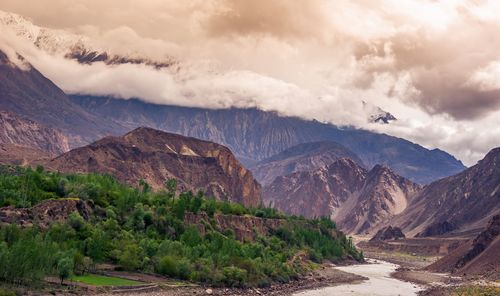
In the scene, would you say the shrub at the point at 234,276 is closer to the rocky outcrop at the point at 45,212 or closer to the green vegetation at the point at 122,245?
the green vegetation at the point at 122,245

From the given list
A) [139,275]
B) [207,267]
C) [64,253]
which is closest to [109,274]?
[139,275]

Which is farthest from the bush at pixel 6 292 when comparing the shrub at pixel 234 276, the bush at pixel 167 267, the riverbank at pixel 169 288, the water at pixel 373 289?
the water at pixel 373 289

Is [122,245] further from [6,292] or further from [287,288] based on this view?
[6,292]

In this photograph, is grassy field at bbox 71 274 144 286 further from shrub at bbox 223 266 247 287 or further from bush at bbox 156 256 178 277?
shrub at bbox 223 266 247 287

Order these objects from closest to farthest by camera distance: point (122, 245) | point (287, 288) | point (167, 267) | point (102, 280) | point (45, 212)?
point (102, 280) < point (167, 267) < point (122, 245) < point (45, 212) < point (287, 288)

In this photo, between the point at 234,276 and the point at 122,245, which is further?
the point at 122,245

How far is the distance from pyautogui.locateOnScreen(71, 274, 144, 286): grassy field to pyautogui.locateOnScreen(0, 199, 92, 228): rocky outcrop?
22.0 metres

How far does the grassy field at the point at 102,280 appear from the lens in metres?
98.1

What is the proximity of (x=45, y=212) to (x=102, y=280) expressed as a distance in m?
33.5

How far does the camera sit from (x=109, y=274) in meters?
112

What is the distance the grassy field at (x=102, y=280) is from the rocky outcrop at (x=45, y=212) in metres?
22.0

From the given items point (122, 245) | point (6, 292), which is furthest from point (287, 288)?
point (6, 292)

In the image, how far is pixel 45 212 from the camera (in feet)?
422

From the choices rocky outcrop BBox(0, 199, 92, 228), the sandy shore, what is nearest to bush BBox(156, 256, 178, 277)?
the sandy shore
